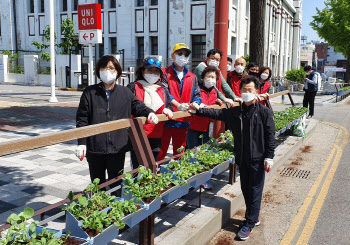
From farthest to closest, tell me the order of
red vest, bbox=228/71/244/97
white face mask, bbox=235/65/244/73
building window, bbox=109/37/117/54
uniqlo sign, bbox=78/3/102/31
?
building window, bbox=109/37/117/54, uniqlo sign, bbox=78/3/102/31, red vest, bbox=228/71/244/97, white face mask, bbox=235/65/244/73

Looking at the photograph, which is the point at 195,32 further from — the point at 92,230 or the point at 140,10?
the point at 92,230

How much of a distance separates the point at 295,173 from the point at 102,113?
4.69 meters

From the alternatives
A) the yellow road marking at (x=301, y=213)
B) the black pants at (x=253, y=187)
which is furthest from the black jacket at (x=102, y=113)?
the yellow road marking at (x=301, y=213)

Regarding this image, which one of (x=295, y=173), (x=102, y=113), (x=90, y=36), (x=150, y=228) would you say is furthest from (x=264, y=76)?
(x=90, y=36)

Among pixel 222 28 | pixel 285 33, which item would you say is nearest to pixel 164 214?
pixel 222 28

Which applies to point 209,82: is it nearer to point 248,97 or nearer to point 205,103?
point 205,103

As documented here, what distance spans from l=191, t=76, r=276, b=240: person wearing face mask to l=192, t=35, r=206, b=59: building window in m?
22.2

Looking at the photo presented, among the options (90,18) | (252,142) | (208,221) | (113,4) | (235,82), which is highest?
(113,4)

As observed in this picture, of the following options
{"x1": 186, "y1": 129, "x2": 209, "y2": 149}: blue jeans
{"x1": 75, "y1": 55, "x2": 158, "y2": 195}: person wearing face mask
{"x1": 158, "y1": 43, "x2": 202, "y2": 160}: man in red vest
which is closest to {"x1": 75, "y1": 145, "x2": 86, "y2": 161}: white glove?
{"x1": 75, "y1": 55, "x2": 158, "y2": 195}: person wearing face mask

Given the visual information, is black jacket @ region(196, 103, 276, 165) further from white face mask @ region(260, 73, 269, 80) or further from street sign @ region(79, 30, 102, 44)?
street sign @ region(79, 30, 102, 44)

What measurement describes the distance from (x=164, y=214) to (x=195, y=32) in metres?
22.6

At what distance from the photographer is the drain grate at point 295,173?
6.90m

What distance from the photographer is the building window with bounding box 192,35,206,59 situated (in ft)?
85.6

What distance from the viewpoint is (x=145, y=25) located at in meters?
27.5
